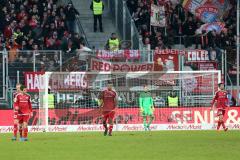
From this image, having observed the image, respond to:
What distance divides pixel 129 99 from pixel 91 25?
807cm

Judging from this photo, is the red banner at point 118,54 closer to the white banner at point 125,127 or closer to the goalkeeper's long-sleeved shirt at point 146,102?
the goalkeeper's long-sleeved shirt at point 146,102

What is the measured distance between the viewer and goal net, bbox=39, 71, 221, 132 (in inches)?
1508

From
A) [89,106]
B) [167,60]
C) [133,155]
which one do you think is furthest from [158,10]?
[133,155]

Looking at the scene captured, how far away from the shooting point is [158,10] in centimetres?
4309

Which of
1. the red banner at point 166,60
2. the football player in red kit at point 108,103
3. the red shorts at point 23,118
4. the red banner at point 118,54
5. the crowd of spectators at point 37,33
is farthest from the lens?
the red banner at point 166,60

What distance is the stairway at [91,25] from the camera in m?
45.2

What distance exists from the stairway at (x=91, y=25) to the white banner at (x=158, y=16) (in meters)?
3.19

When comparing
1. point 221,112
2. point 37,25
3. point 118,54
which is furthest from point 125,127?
point 37,25

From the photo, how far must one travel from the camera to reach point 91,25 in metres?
46.4

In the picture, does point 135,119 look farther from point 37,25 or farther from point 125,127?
point 37,25

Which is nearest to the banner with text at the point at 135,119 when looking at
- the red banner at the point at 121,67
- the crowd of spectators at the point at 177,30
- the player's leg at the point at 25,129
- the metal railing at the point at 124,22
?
the red banner at the point at 121,67

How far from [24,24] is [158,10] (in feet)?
22.2

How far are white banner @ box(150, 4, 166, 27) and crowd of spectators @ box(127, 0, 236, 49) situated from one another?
2.04 ft

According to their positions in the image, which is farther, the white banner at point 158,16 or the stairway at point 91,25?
the stairway at point 91,25
